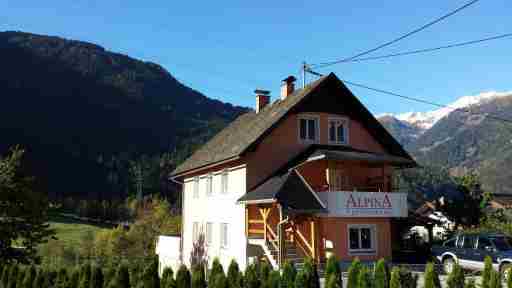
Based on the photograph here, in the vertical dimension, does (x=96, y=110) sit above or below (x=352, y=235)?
above

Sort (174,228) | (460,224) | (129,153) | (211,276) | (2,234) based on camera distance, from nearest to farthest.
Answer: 1. (211,276)
2. (2,234)
3. (460,224)
4. (174,228)
5. (129,153)

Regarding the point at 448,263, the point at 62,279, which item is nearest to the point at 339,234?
the point at 448,263

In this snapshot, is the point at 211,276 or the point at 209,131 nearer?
the point at 211,276

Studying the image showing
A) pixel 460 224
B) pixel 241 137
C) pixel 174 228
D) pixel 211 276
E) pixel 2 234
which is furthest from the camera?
pixel 174 228

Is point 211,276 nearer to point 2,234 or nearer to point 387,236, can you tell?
point 2,234

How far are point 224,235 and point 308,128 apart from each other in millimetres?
7241

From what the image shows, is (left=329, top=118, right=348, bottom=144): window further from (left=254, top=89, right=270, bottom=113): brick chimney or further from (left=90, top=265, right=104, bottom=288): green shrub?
(left=90, top=265, right=104, bottom=288): green shrub

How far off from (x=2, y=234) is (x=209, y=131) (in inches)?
5496

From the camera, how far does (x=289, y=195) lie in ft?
66.6

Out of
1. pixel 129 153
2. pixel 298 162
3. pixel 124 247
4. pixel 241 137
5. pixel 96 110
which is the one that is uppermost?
pixel 96 110

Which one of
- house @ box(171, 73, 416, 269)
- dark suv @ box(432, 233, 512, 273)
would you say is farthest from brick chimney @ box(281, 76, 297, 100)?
dark suv @ box(432, 233, 512, 273)

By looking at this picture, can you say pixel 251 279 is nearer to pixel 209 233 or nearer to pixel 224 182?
pixel 224 182

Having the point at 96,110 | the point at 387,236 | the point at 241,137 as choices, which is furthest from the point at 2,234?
the point at 96,110

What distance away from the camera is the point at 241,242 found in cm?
2355
